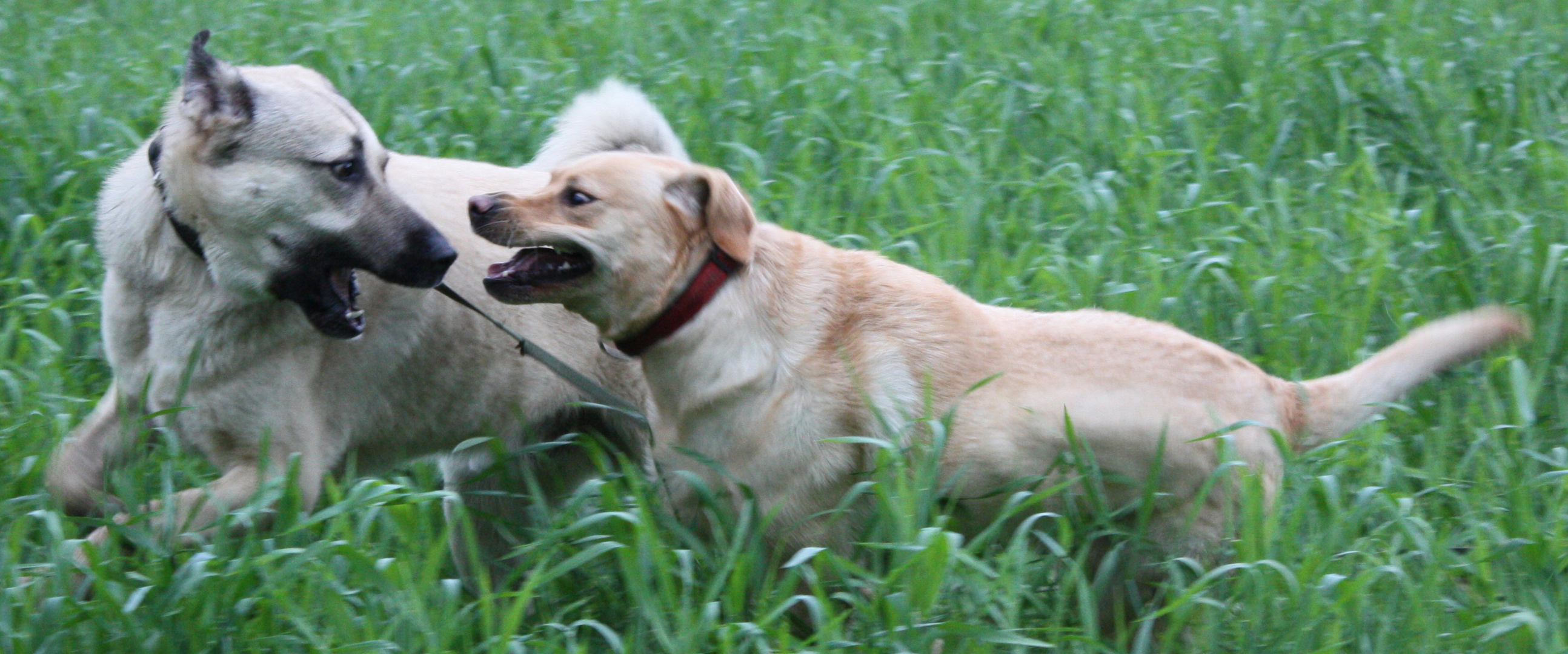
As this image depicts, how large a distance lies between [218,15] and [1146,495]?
617 cm

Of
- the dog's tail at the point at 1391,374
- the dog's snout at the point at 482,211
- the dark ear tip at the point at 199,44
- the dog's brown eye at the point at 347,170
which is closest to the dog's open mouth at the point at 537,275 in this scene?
the dog's snout at the point at 482,211

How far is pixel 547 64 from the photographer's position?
20.5 ft

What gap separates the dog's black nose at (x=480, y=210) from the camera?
2.88 meters

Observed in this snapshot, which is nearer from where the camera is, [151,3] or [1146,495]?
[1146,495]

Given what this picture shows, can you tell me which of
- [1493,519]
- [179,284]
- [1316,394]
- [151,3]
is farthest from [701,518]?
[151,3]

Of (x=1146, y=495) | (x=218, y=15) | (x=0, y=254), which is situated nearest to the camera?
(x=1146, y=495)

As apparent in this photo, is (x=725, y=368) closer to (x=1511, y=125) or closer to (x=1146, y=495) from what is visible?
(x=1146, y=495)

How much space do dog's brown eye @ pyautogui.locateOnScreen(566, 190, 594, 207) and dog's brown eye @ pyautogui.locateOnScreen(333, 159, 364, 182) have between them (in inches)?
18.5

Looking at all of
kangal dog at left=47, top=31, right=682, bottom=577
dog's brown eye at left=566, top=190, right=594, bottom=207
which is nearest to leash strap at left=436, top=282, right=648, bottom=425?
kangal dog at left=47, top=31, right=682, bottom=577

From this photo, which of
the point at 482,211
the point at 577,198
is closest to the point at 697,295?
the point at 577,198

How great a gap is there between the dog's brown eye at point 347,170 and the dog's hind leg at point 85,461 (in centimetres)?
67

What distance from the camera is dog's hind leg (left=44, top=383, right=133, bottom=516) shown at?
9.94 ft

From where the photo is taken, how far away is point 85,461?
121 inches

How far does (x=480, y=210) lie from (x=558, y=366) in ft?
1.58
